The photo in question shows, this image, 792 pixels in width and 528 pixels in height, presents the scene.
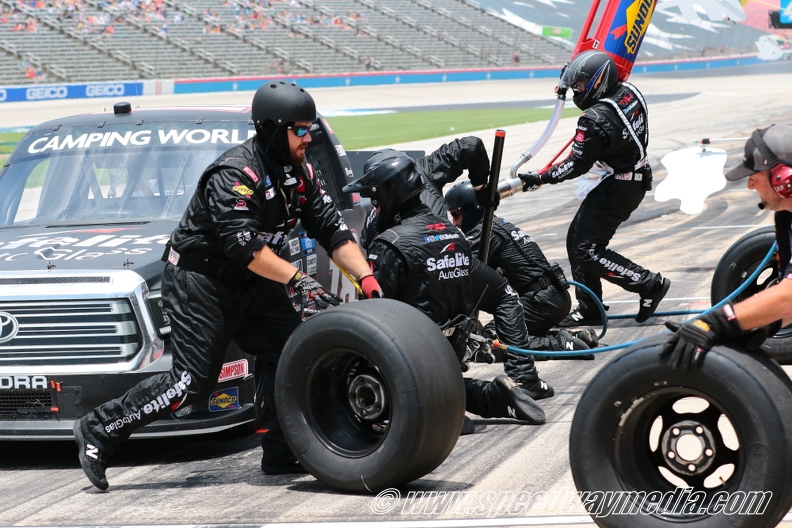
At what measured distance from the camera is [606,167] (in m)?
A: 8.26

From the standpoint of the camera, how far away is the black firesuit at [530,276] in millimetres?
7383

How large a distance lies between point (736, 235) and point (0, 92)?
30.1 m

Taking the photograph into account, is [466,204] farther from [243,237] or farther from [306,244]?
[243,237]

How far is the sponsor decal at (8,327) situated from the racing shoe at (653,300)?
16.0 ft

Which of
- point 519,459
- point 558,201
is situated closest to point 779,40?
point 558,201

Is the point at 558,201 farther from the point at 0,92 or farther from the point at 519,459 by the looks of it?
the point at 0,92

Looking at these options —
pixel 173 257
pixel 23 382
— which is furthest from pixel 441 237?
pixel 23 382

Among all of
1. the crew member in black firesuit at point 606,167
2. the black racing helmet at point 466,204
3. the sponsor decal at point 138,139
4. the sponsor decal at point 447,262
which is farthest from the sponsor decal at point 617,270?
the sponsor decal at point 138,139

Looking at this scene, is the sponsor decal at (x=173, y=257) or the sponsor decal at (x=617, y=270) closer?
the sponsor decal at (x=173, y=257)

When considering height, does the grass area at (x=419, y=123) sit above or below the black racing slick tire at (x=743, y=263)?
below

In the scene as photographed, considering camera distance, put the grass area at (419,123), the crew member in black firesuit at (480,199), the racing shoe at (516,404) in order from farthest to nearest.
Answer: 1. the grass area at (419,123)
2. the crew member in black firesuit at (480,199)
3. the racing shoe at (516,404)

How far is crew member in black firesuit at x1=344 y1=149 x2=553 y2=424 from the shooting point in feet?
17.8

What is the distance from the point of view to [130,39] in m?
43.6

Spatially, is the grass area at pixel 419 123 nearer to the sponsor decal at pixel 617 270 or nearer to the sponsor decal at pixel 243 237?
the sponsor decal at pixel 617 270
